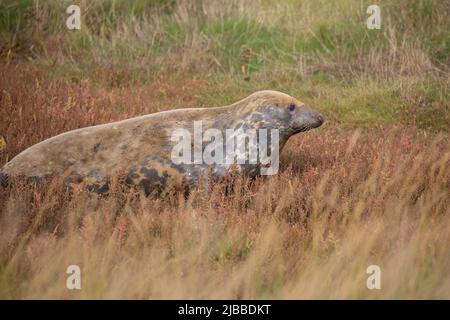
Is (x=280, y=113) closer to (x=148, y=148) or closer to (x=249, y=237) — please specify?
(x=148, y=148)

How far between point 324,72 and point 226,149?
5.53 metres

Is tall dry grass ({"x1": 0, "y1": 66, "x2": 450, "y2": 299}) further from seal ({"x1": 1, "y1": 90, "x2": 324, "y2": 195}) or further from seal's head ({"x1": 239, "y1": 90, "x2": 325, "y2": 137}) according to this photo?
seal's head ({"x1": 239, "y1": 90, "x2": 325, "y2": 137})

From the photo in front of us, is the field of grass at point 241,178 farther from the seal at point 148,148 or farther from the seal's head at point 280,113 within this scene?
the seal's head at point 280,113

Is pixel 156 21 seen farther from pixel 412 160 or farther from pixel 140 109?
pixel 412 160

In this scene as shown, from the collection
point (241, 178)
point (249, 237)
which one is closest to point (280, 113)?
point (241, 178)

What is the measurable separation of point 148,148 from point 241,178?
0.91m

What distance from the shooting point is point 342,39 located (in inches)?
447

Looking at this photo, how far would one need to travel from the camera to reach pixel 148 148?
5855 mm

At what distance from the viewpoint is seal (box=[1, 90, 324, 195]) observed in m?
5.71

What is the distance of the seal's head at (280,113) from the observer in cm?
606

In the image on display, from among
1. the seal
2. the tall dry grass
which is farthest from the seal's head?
the tall dry grass
